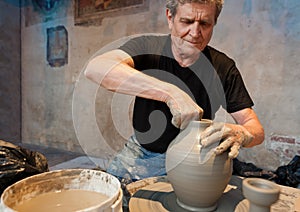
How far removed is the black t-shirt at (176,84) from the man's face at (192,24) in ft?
0.40

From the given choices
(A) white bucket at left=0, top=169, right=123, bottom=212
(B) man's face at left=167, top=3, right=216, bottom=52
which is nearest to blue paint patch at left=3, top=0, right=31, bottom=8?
(B) man's face at left=167, top=3, right=216, bottom=52

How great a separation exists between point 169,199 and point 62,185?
38 centimetres

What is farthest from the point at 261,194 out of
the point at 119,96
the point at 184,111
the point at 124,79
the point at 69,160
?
the point at 69,160

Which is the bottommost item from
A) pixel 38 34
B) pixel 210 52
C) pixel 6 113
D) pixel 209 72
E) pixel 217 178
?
pixel 6 113

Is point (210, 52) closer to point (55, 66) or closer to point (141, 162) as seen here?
point (141, 162)

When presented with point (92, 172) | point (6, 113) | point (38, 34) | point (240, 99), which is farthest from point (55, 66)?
point (92, 172)

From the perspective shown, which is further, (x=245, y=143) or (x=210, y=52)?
(x=210, y=52)

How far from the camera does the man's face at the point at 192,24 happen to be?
108cm

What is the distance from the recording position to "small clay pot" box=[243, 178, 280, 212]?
1.66 ft

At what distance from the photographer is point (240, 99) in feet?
4.14

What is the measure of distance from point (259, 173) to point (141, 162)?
3.94 feet

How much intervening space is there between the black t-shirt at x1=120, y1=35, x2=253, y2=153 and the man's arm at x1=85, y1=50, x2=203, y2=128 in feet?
0.89

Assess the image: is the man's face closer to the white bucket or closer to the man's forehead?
the man's forehead

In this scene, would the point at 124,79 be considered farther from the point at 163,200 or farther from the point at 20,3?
the point at 20,3
